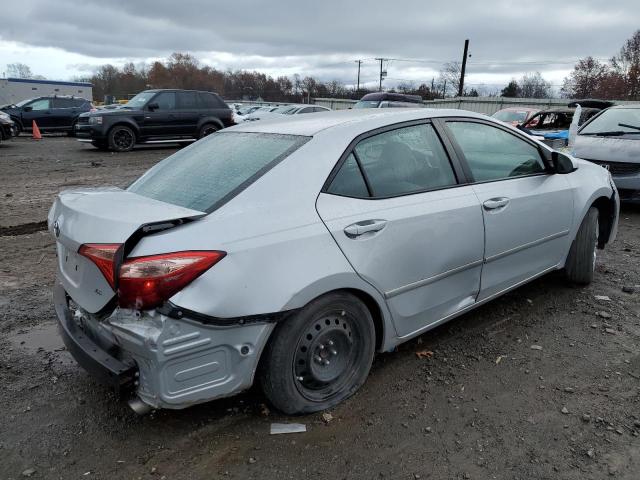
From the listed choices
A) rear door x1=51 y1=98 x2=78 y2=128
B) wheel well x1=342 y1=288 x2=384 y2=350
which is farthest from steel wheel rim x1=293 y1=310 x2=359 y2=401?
rear door x1=51 y1=98 x2=78 y2=128

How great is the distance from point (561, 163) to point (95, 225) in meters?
3.35

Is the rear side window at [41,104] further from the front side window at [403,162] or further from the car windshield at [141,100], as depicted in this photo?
the front side window at [403,162]

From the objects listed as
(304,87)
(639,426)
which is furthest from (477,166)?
(304,87)

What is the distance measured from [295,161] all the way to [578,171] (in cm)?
275

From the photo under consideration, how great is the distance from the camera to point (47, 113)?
20.7 m

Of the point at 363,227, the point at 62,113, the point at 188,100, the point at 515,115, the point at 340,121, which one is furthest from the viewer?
the point at 62,113

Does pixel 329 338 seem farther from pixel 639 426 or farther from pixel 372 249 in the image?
pixel 639 426

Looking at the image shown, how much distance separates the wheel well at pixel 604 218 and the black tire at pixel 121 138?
13.4m

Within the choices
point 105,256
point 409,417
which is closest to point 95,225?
point 105,256

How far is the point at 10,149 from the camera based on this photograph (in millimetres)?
15977

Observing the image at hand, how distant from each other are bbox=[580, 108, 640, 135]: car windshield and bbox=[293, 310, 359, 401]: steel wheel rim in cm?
712

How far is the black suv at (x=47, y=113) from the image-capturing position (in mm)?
20469

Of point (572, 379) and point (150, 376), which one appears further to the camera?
point (572, 379)

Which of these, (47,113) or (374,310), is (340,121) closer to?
(374,310)
